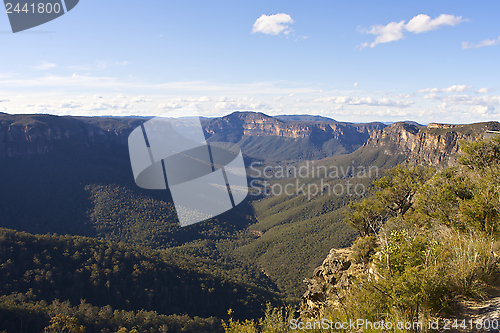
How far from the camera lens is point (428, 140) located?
Answer: 137125 mm

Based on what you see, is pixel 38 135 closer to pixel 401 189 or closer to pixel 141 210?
pixel 141 210

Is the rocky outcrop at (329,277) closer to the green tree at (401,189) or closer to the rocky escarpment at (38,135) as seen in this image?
the green tree at (401,189)

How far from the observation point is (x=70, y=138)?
142375 millimetres

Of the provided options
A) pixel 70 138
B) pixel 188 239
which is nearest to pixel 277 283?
pixel 188 239

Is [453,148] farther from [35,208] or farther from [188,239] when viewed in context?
[35,208]

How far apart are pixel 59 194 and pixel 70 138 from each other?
1842 inches

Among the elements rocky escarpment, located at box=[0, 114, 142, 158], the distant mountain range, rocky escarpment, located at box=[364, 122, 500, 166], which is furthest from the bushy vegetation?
rocky escarpment, located at box=[0, 114, 142, 158]

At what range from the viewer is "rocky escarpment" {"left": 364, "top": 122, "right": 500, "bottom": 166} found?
111 m

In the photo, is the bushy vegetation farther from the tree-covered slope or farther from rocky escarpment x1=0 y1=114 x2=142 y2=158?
rocky escarpment x1=0 y1=114 x2=142 y2=158

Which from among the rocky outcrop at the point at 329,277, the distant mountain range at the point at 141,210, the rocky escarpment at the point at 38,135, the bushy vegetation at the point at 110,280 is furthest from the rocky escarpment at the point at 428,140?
the rocky escarpment at the point at 38,135

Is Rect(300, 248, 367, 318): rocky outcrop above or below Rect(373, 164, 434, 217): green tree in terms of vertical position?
below

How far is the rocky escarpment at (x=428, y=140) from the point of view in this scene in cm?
11093

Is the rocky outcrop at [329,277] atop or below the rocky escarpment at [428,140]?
atop

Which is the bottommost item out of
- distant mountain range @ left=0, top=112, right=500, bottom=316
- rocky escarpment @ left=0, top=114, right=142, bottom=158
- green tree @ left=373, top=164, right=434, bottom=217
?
distant mountain range @ left=0, top=112, right=500, bottom=316
